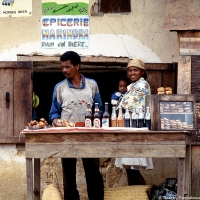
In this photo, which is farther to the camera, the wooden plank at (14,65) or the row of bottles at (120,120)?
the wooden plank at (14,65)

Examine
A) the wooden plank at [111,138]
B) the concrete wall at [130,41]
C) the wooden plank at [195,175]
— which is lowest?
the wooden plank at [195,175]

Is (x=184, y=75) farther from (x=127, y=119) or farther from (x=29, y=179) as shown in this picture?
(x=29, y=179)

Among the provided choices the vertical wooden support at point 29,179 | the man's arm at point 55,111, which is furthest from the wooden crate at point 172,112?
the vertical wooden support at point 29,179

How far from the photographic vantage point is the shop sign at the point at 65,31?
986 cm

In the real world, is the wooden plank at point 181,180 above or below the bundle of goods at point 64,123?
below

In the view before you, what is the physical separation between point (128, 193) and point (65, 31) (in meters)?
2.49

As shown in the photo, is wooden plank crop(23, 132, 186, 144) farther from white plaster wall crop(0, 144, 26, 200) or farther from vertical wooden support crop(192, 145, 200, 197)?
white plaster wall crop(0, 144, 26, 200)

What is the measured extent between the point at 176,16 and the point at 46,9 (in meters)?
1.91

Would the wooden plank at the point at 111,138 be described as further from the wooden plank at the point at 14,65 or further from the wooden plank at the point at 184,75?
the wooden plank at the point at 14,65

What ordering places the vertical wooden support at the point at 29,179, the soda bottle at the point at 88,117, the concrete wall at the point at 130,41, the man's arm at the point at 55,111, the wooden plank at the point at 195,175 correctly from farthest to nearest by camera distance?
the concrete wall at the point at 130,41, the wooden plank at the point at 195,175, the man's arm at the point at 55,111, the soda bottle at the point at 88,117, the vertical wooden support at the point at 29,179

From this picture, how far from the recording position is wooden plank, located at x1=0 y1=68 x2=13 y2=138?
977cm

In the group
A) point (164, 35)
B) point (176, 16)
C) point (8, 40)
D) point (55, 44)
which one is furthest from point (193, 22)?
point (8, 40)

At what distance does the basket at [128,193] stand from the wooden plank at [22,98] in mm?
1661

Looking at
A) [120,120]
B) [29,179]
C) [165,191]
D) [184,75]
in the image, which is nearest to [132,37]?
[184,75]
